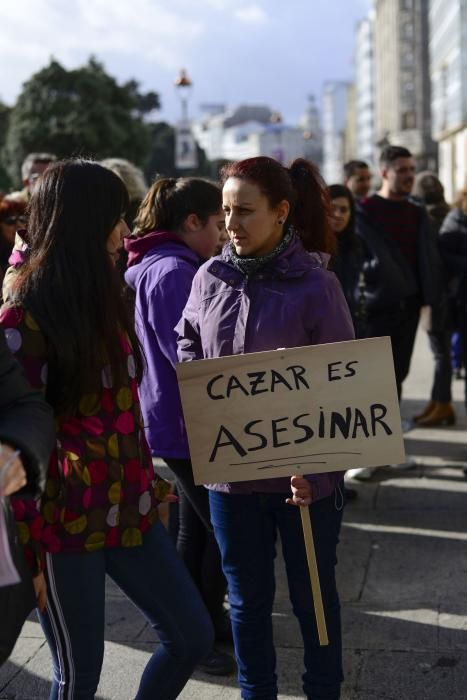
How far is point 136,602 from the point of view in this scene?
9.39 ft

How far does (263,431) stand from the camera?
3113 mm

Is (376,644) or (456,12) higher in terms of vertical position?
(456,12)

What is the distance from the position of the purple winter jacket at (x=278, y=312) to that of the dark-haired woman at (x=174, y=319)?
532 mm

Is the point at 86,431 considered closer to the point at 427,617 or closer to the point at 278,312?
the point at 278,312

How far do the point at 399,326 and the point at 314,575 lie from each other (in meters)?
3.77

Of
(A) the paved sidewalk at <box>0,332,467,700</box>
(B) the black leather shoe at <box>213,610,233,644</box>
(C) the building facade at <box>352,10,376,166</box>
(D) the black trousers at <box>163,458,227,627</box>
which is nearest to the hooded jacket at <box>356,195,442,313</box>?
(A) the paved sidewalk at <box>0,332,467,700</box>

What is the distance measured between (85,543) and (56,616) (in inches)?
8.2

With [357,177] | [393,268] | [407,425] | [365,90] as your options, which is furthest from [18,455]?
[365,90]

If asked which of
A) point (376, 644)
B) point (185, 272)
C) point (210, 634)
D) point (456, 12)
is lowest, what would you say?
point (376, 644)

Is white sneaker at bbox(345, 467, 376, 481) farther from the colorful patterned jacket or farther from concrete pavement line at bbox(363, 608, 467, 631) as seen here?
the colorful patterned jacket

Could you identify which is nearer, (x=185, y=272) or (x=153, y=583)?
(x=153, y=583)

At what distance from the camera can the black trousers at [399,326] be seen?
6637mm

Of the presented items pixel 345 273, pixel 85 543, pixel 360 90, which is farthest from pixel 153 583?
pixel 360 90

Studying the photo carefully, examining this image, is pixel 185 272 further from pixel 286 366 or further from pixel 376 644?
pixel 376 644
